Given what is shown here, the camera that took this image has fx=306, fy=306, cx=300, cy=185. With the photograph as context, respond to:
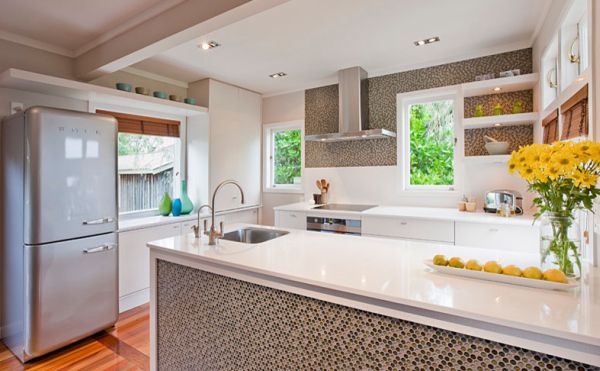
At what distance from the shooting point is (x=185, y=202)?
3574 millimetres

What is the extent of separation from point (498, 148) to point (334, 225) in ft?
5.52

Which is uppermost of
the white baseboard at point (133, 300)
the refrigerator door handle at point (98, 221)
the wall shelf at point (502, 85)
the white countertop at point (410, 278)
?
the wall shelf at point (502, 85)

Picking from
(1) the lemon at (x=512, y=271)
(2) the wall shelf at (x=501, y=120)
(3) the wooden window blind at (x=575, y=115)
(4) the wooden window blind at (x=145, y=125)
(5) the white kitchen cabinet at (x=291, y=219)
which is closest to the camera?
(1) the lemon at (x=512, y=271)

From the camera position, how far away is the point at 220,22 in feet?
6.28

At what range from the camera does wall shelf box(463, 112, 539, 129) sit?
2586mm

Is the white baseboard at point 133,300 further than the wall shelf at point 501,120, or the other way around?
the white baseboard at point 133,300

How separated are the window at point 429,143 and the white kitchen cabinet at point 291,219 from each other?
4.14 ft

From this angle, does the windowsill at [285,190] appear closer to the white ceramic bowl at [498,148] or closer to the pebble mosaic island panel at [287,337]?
the white ceramic bowl at [498,148]

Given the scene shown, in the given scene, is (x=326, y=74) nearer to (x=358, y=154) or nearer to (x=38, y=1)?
(x=358, y=154)

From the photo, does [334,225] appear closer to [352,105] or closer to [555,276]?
[352,105]

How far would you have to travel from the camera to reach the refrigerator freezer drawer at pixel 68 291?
216 centimetres

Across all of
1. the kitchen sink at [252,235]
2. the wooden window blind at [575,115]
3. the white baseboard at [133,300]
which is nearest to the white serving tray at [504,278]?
the wooden window blind at [575,115]

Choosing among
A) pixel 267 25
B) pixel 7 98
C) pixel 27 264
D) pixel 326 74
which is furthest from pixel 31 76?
pixel 326 74

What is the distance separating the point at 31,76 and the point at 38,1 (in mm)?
541
